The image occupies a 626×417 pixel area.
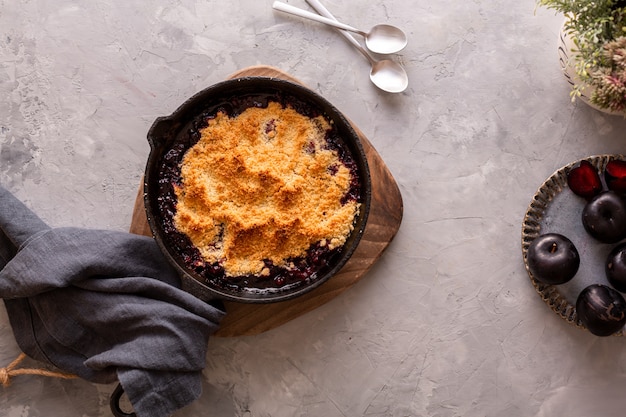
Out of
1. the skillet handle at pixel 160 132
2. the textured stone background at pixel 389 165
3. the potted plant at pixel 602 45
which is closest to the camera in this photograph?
the potted plant at pixel 602 45

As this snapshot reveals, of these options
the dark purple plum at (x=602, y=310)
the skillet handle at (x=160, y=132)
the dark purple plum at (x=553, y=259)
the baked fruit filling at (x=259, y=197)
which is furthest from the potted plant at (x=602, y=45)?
the skillet handle at (x=160, y=132)

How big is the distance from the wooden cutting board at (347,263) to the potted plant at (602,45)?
0.77m

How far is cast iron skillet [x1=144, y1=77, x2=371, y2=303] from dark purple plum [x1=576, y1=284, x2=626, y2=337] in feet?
2.96

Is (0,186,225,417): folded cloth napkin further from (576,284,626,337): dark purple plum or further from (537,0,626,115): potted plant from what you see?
(537,0,626,115): potted plant

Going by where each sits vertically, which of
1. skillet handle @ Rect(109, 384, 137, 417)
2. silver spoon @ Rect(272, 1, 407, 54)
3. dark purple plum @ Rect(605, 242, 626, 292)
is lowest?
skillet handle @ Rect(109, 384, 137, 417)

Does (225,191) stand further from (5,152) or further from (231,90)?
(5,152)

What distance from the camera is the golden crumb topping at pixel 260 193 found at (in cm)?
219

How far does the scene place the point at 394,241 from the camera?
8.11 feet

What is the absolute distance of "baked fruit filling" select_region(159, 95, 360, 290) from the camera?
2.19m

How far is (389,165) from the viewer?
8.13ft

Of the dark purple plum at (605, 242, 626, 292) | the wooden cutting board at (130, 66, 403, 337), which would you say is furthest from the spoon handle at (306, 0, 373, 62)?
the dark purple plum at (605, 242, 626, 292)

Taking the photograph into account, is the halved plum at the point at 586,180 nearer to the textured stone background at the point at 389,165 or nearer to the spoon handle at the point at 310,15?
the textured stone background at the point at 389,165

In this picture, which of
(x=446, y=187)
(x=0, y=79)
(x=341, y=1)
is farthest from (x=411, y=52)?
(x=0, y=79)

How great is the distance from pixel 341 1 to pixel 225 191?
92 centimetres
